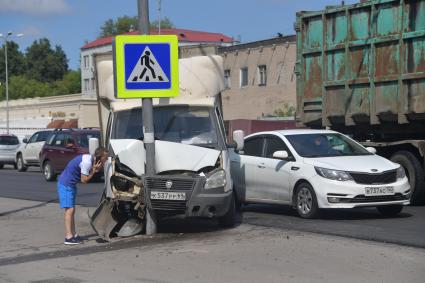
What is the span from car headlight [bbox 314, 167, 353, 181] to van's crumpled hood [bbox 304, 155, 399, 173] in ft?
0.18

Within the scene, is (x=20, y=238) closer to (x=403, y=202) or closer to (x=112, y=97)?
(x=112, y=97)

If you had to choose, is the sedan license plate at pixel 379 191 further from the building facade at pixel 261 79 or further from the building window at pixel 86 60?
the building window at pixel 86 60

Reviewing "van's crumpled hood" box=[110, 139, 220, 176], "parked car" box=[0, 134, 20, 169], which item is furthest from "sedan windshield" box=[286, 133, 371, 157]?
"parked car" box=[0, 134, 20, 169]

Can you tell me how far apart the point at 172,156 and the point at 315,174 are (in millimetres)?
2632

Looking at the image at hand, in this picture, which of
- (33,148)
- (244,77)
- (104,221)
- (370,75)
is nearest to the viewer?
(104,221)

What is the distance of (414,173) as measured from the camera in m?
14.7

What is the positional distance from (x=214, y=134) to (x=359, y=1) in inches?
233

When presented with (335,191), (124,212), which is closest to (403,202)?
(335,191)

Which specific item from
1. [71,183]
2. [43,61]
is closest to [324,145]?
[71,183]

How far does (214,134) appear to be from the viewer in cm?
1184

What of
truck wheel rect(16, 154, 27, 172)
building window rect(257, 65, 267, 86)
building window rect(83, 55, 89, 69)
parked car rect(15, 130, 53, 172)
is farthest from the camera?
building window rect(83, 55, 89, 69)

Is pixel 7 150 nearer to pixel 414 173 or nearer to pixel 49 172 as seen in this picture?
pixel 49 172

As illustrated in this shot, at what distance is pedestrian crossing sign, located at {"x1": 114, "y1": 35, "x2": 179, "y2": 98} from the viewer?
11.2m

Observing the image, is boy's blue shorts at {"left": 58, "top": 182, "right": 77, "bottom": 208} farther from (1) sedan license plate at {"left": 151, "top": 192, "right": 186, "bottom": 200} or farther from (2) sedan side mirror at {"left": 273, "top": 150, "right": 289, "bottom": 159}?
(2) sedan side mirror at {"left": 273, "top": 150, "right": 289, "bottom": 159}
